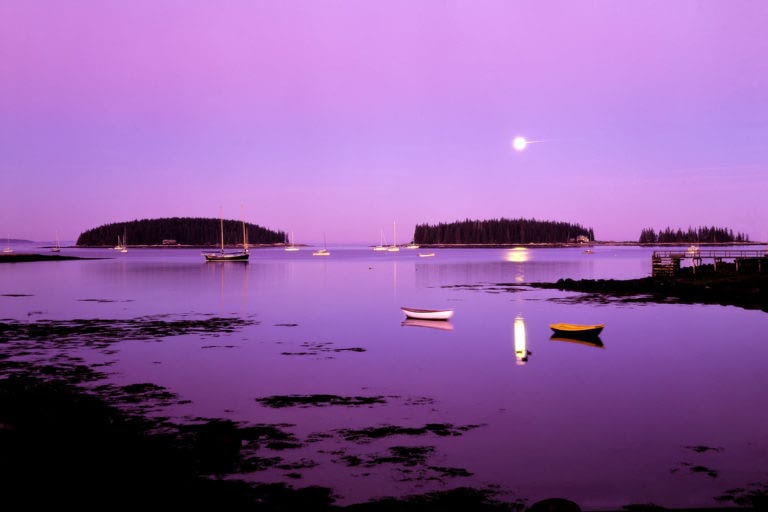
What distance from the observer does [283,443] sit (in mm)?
14922

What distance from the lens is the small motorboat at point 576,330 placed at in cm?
3238

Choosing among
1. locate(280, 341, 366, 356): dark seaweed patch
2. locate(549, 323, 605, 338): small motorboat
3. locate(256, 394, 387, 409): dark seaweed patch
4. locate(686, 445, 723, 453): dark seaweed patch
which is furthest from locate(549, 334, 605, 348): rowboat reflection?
locate(686, 445, 723, 453): dark seaweed patch

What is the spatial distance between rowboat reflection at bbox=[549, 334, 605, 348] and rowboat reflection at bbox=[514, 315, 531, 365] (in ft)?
5.90

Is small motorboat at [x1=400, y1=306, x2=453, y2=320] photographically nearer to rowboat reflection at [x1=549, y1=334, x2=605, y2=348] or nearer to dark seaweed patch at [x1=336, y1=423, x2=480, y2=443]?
rowboat reflection at [x1=549, y1=334, x2=605, y2=348]

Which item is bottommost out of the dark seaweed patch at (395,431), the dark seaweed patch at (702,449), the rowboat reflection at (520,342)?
the dark seaweed patch at (702,449)

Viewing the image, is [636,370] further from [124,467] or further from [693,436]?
[124,467]

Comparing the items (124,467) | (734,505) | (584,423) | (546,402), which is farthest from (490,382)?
(124,467)

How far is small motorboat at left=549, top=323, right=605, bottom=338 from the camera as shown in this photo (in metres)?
32.4

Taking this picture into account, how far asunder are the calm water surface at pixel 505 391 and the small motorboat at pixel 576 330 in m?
0.81

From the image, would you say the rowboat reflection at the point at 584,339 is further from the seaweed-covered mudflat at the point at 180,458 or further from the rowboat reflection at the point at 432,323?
the seaweed-covered mudflat at the point at 180,458

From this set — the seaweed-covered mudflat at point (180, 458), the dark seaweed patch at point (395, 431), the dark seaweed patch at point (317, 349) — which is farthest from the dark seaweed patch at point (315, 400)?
the dark seaweed patch at point (317, 349)

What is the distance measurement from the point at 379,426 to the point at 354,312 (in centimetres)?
3083

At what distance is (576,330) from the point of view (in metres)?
32.9

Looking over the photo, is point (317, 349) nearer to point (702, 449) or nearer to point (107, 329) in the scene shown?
point (107, 329)
